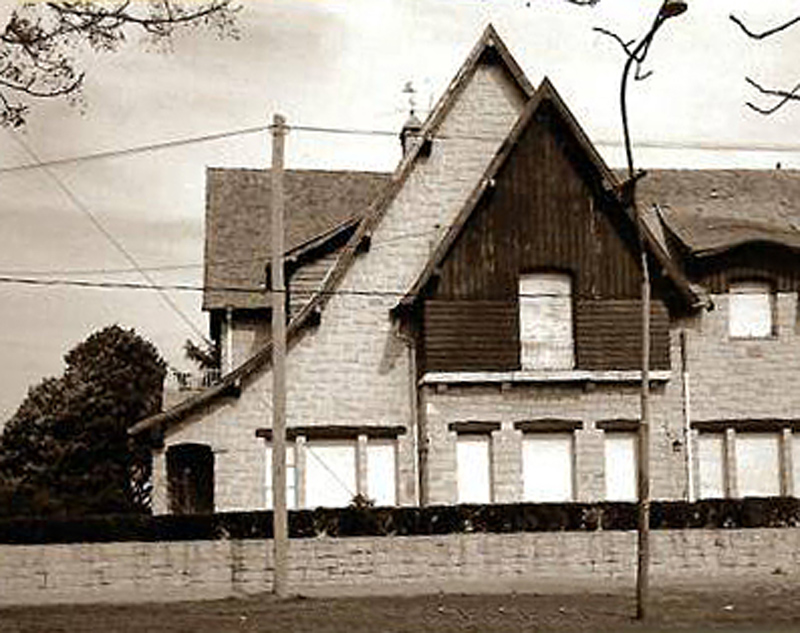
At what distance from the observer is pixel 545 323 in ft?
125

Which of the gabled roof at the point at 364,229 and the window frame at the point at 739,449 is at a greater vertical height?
the gabled roof at the point at 364,229

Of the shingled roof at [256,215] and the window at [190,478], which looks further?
the shingled roof at [256,215]

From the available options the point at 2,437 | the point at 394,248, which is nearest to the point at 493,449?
the point at 394,248

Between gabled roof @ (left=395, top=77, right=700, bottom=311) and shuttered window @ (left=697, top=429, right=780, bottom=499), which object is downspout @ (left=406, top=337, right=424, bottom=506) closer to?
gabled roof @ (left=395, top=77, right=700, bottom=311)

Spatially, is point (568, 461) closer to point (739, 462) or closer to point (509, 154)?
point (739, 462)

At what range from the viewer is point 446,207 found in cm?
4038

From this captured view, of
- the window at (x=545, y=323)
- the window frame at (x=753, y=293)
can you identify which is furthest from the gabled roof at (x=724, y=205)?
the window at (x=545, y=323)

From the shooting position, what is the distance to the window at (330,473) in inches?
1480

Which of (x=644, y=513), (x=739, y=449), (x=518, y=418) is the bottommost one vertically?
(x=644, y=513)

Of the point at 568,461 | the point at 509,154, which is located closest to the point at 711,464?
the point at 568,461

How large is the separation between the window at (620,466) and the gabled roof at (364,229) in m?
7.87

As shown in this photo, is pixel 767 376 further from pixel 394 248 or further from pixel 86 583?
pixel 86 583

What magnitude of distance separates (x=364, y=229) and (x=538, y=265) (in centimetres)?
457

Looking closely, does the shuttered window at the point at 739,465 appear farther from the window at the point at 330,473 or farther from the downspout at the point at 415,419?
the window at the point at 330,473
